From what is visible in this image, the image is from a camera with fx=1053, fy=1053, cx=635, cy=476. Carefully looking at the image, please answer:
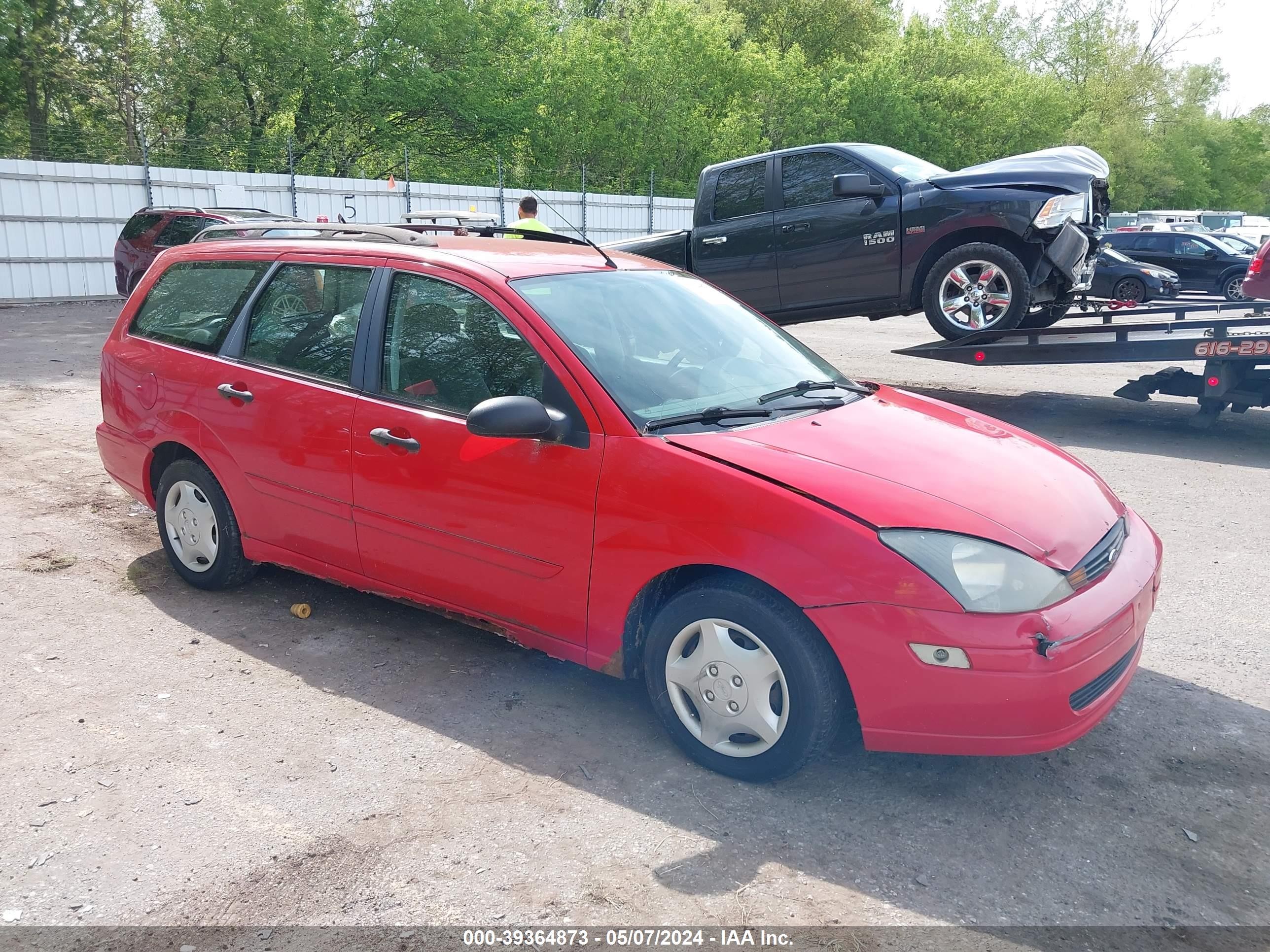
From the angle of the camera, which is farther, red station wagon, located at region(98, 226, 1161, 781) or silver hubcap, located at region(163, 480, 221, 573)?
silver hubcap, located at region(163, 480, 221, 573)

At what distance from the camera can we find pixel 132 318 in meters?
5.28

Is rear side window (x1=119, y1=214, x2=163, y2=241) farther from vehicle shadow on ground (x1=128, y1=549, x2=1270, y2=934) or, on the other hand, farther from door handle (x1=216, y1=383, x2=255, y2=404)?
vehicle shadow on ground (x1=128, y1=549, x2=1270, y2=934)

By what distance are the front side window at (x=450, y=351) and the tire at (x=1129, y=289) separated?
19.6m

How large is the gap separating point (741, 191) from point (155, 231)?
10696 mm

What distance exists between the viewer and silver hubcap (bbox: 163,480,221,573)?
4.89 meters

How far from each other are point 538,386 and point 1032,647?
1.82m

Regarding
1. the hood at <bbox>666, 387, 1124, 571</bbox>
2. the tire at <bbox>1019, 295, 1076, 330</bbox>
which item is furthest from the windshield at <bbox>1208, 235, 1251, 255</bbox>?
the hood at <bbox>666, 387, 1124, 571</bbox>

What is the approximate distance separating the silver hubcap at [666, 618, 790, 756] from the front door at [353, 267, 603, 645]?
1.39ft

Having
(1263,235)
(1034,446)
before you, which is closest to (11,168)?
(1034,446)

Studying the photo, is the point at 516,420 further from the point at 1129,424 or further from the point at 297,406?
the point at 1129,424

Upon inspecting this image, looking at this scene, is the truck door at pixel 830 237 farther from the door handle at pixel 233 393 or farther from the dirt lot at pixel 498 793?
the door handle at pixel 233 393

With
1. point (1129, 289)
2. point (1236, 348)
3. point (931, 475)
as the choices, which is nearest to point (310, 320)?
point (931, 475)

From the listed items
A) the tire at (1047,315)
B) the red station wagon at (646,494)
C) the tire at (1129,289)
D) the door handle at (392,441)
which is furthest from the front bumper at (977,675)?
the tire at (1129,289)

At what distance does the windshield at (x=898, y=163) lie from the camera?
31.2 ft
